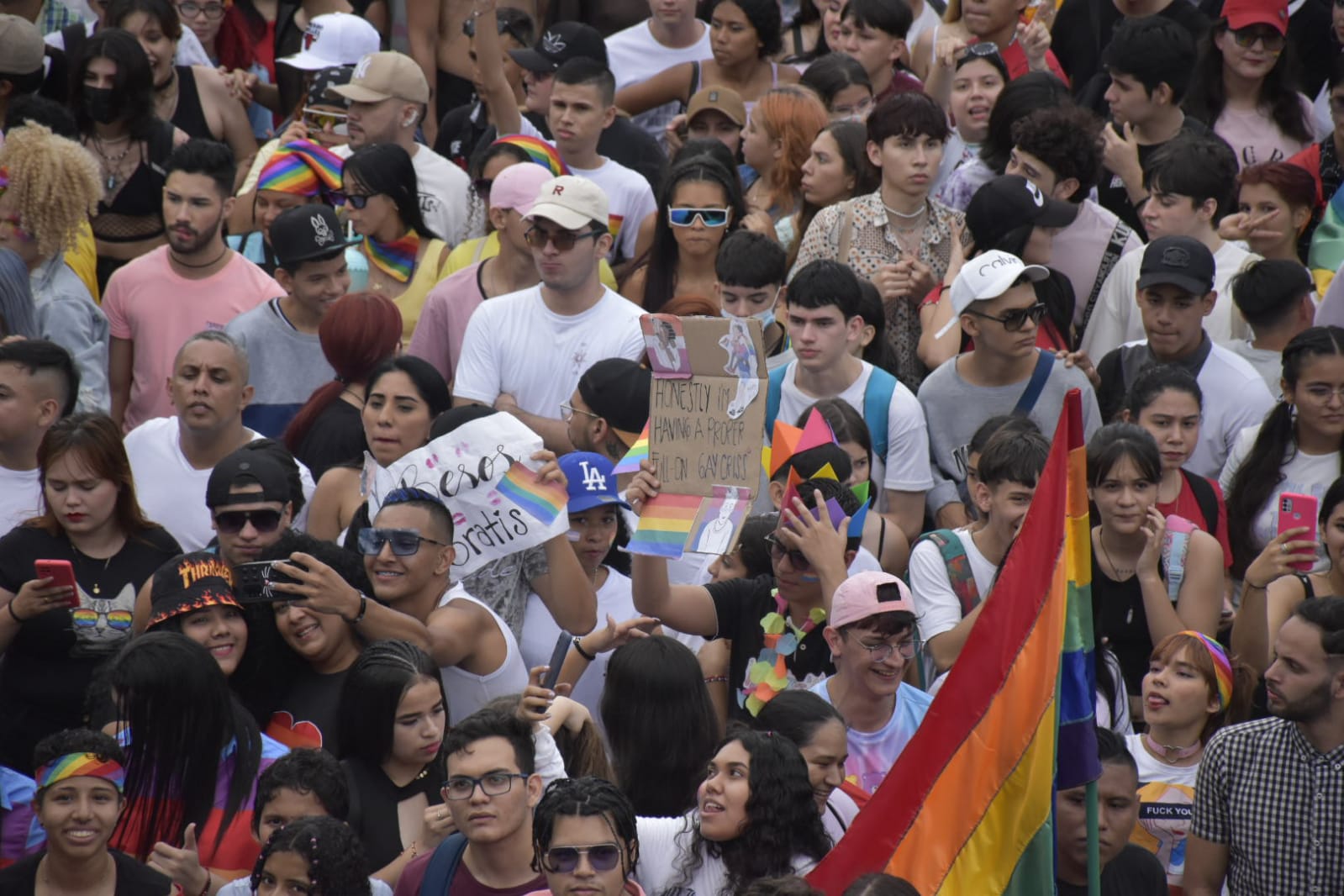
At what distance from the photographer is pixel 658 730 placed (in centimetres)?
577

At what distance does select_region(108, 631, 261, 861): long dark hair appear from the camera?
552cm

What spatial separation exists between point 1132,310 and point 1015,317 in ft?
3.29

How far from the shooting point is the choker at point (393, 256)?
29.3 feet

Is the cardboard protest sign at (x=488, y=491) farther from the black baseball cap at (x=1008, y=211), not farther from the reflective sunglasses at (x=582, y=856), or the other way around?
the black baseball cap at (x=1008, y=211)

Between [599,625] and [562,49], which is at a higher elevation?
[562,49]

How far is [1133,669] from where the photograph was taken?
6.86 metres

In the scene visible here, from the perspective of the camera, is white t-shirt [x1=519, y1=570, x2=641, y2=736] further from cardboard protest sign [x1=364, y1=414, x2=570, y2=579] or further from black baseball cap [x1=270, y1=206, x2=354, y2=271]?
black baseball cap [x1=270, y1=206, x2=354, y2=271]

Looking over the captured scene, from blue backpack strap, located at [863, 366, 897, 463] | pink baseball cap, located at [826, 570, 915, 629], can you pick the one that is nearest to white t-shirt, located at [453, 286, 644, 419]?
blue backpack strap, located at [863, 366, 897, 463]

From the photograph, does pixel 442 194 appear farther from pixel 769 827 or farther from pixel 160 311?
pixel 769 827

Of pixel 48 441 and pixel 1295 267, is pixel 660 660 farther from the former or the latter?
pixel 1295 267

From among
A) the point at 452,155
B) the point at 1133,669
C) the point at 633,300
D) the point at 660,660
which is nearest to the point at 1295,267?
the point at 1133,669

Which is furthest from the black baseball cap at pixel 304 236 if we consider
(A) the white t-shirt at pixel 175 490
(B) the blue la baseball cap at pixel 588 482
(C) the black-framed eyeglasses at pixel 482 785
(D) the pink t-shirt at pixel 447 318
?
(C) the black-framed eyeglasses at pixel 482 785

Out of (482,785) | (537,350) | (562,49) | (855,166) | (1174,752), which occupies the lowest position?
(1174,752)

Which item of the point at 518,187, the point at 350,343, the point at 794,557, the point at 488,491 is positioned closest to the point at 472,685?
the point at 488,491
